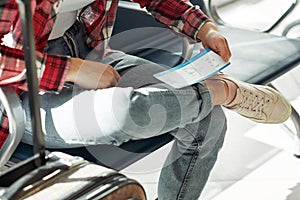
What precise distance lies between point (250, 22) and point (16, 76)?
2338mm

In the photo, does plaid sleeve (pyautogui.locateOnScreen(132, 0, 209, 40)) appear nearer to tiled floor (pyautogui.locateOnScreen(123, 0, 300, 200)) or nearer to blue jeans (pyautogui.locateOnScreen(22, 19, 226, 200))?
blue jeans (pyautogui.locateOnScreen(22, 19, 226, 200))

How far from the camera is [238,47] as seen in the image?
2098mm

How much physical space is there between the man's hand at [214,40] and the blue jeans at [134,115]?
19 centimetres

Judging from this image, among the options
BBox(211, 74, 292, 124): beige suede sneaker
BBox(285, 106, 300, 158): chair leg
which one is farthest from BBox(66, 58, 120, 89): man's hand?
BBox(285, 106, 300, 158): chair leg

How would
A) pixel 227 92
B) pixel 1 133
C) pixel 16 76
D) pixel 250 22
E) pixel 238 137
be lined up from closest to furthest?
pixel 16 76, pixel 1 133, pixel 227 92, pixel 238 137, pixel 250 22

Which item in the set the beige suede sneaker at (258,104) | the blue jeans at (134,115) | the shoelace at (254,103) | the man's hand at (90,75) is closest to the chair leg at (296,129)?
the beige suede sneaker at (258,104)

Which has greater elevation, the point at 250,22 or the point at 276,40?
the point at 276,40

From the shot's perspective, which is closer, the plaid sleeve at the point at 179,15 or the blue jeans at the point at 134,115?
the blue jeans at the point at 134,115

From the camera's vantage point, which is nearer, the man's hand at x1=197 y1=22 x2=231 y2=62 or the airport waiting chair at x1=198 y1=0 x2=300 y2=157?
the man's hand at x1=197 y1=22 x2=231 y2=62

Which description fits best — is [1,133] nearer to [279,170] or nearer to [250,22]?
[279,170]

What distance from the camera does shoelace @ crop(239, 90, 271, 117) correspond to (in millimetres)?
1641

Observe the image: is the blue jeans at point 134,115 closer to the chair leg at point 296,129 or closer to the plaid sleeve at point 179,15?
the plaid sleeve at point 179,15

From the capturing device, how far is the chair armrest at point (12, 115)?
4.19 ft

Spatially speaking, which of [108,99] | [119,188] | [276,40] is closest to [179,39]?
[276,40]
